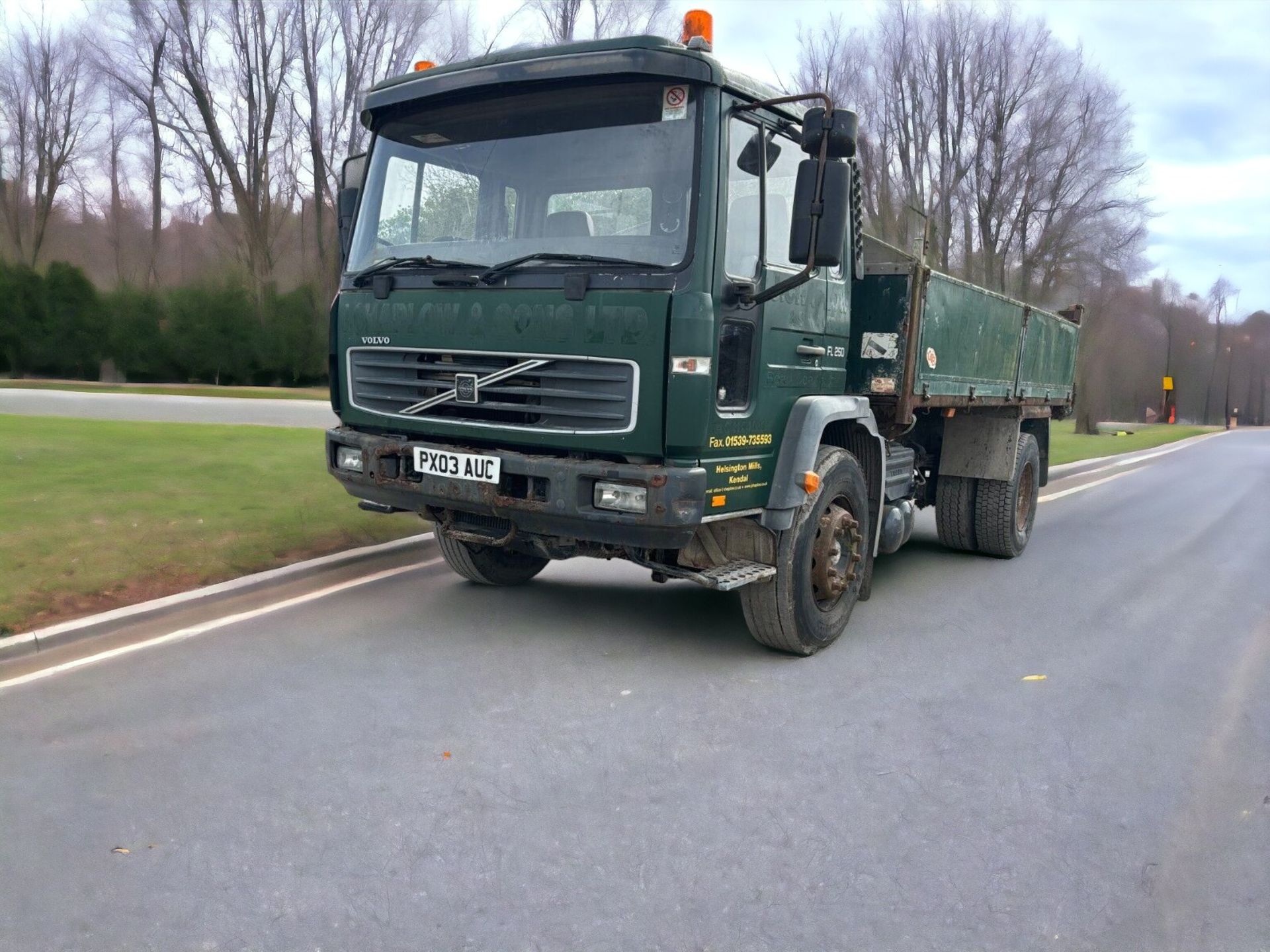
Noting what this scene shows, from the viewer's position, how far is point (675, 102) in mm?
4555

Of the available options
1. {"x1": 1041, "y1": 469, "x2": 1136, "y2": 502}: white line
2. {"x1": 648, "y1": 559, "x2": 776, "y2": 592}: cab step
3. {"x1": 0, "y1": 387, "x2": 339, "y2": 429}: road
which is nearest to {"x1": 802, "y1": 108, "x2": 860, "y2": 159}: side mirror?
{"x1": 648, "y1": 559, "x2": 776, "y2": 592}: cab step

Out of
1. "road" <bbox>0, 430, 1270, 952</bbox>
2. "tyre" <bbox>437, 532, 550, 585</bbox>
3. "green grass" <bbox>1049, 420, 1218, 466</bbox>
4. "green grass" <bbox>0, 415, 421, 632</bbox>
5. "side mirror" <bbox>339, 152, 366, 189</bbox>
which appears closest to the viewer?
"road" <bbox>0, 430, 1270, 952</bbox>

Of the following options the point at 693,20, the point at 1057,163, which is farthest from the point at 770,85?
the point at 1057,163

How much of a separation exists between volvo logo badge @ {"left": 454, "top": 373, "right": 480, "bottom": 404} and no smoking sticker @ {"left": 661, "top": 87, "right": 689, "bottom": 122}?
1520 mm

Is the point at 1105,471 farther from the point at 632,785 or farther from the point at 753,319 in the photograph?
the point at 632,785

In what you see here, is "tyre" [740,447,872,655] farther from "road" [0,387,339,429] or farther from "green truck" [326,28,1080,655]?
"road" [0,387,339,429]

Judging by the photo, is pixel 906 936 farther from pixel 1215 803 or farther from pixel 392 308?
pixel 392 308

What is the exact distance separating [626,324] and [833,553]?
6.10ft

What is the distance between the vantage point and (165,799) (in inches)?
137

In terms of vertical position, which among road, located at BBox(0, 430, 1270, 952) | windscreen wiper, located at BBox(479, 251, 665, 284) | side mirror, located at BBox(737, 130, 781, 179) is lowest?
road, located at BBox(0, 430, 1270, 952)

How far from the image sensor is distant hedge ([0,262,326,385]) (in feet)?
86.6

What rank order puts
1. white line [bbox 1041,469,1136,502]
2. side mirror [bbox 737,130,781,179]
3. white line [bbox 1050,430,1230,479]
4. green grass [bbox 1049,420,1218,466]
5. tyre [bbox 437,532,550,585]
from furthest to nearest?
green grass [bbox 1049,420,1218,466], white line [bbox 1050,430,1230,479], white line [bbox 1041,469,1136,502], tyre [bbox 437,532,550,585], side mirror [bbox 737,130,781,179]

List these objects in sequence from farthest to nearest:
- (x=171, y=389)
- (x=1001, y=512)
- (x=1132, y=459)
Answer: (x=171, y=389), (x=1132, y=459), (x=1001, y=512)

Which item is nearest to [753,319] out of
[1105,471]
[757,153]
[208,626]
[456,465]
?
[757,153]
